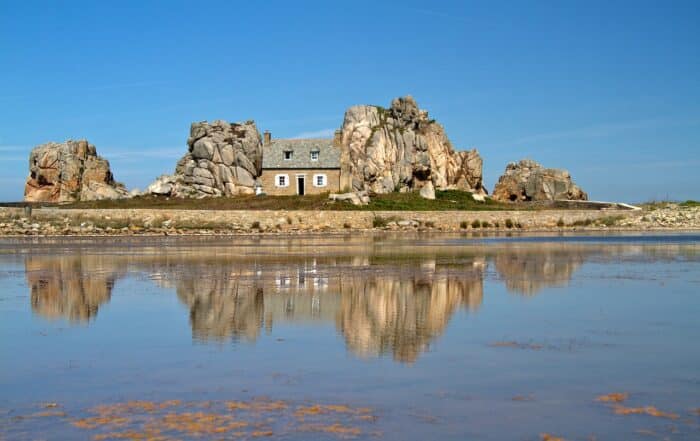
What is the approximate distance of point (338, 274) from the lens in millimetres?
24016

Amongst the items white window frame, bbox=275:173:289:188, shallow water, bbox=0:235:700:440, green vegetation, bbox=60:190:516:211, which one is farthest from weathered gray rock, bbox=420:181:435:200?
shallow water, bbox=0:235:700:440

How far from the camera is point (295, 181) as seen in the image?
7100 centimetres

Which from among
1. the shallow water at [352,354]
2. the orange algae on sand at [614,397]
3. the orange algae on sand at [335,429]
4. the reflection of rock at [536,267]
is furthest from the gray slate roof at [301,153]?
the orange algae on sand at [335,429]

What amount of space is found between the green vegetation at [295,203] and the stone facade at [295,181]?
429 cm

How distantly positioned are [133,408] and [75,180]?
71041mm

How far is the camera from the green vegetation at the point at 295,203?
197 ft

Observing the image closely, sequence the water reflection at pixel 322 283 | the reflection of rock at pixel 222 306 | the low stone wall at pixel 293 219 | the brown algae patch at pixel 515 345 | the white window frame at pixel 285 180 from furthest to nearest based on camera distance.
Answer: the white window frame at pixel 285 180 → the low stone wall at pixel 293 219 → the water reflection at pixel 322 283 → the reflection of rock at pixel 222 306 → the brown algae patch at pixel 515 345

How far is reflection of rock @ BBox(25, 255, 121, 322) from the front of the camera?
1706 centimetres

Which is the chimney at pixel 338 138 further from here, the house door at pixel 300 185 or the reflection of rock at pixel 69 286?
the reflection of rock at pixel 69 286

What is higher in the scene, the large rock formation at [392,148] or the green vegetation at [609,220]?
the large rock formation at [392,148]

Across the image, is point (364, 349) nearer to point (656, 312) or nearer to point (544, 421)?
point (544, 421)

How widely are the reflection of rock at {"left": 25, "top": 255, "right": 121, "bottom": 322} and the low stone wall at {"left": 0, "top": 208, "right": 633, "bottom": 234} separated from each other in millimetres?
22990

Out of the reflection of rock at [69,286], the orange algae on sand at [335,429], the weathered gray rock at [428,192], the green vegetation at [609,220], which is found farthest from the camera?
the weathered gray rock at [428,192]

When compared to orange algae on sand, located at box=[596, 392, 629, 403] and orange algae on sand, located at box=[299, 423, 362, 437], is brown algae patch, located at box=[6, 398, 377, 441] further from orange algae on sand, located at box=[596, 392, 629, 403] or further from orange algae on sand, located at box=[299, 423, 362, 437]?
orange algae on sand, located at box=[596, 392, 629, 403]
